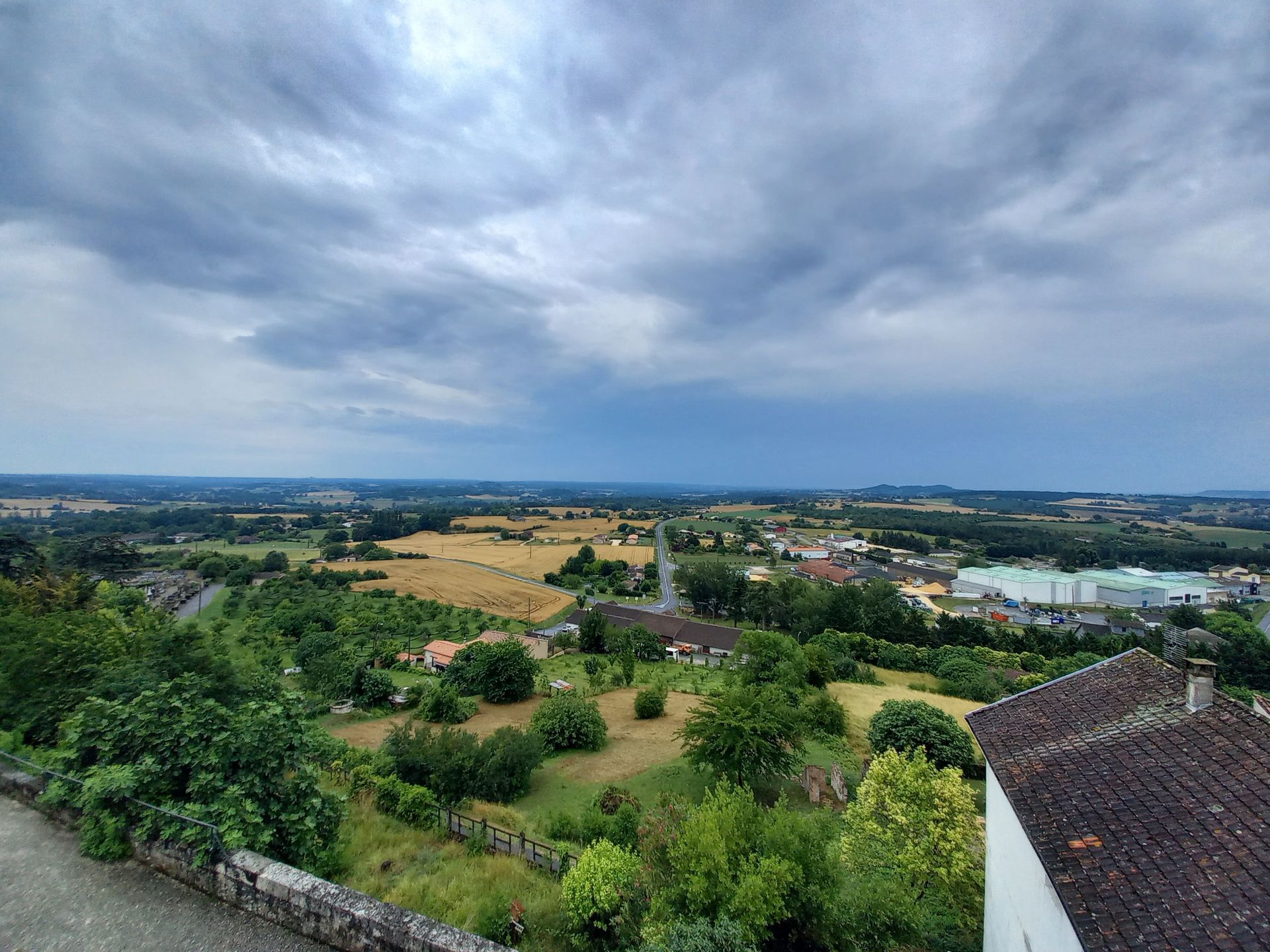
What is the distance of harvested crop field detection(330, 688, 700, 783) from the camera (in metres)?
21.8

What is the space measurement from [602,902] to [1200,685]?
953 centimetres

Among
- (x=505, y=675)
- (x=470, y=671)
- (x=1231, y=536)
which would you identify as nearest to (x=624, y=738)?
(x=505, y=675)

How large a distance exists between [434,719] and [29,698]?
18.9m

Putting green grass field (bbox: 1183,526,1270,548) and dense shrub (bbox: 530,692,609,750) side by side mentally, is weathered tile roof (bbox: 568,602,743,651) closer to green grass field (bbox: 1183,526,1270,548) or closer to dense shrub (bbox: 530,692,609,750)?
dense shrub (bbox: 530,692,609,750)

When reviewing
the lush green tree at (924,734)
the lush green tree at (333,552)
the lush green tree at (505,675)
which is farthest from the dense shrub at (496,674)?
the lush green tree at (333,552)

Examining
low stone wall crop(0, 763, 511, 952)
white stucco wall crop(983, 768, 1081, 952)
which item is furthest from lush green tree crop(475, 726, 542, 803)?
white stucco wall crop(983, 768, 1081, 952)

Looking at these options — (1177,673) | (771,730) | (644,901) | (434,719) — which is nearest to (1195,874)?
(1177,673)

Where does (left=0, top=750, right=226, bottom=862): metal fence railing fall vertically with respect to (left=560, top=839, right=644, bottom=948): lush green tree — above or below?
above

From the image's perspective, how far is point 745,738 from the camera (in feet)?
59.4

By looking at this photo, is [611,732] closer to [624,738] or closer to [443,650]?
[624,738]

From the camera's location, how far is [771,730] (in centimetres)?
1845

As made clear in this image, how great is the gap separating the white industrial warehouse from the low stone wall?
3305 inches

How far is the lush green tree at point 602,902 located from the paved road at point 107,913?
512 cm

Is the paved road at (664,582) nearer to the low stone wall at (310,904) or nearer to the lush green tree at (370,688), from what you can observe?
the lush green tree at (370,688)
